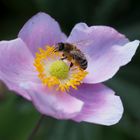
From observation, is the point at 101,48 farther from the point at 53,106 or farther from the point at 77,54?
the point at 53,106

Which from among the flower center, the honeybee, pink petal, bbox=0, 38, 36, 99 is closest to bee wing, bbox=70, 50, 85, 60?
the honeybee

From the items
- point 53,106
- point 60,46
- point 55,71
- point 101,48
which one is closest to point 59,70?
point 55,71

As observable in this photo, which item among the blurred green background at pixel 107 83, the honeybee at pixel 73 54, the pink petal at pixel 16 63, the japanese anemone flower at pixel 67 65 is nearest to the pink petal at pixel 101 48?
the japanese anemone flower at pixel 67 65

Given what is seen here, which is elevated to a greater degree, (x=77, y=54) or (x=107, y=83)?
(x=77, y=54)

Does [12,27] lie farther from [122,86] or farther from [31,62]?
[31,62]

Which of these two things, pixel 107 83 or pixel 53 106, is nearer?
pixel 53 106

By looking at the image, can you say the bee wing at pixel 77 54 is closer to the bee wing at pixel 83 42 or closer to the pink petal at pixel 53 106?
the bee wing at pixel 83 42
